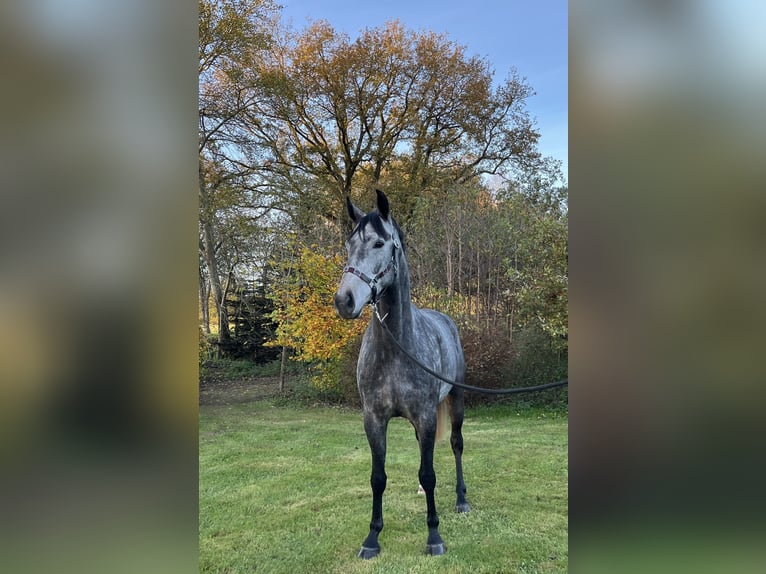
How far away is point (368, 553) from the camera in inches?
113

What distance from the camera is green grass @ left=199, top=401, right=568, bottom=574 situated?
2889 mm

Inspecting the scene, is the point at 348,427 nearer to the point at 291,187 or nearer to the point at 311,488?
the point at 311,488

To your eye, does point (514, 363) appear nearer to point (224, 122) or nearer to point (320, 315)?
point (320, 315)

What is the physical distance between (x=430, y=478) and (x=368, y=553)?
24.6 inches

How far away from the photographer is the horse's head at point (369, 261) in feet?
7.41

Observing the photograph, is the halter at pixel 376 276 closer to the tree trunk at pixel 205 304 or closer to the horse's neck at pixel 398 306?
the horse's neck at pixel 398 306

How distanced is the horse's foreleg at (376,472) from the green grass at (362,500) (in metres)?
0.08

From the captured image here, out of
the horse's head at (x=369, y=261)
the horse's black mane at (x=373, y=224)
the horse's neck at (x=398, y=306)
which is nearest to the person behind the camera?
the horse's head at (x=369, y=261)

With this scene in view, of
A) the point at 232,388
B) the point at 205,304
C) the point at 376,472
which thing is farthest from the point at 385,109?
the point at 376,472

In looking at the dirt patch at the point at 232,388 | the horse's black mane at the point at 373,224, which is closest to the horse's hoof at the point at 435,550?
the horse's black mane at the point at 373,224
